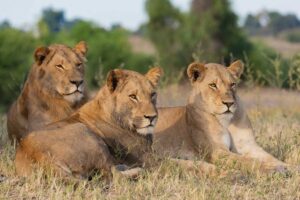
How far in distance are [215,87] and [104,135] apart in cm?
93

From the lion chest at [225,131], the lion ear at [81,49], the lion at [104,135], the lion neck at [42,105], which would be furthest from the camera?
the lion ear at [81,49]

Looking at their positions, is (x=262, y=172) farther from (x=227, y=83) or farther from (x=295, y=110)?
(x=295, y=110)

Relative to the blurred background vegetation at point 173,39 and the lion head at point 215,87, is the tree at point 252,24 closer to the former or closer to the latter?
the blurred background vegetation at point 173,39

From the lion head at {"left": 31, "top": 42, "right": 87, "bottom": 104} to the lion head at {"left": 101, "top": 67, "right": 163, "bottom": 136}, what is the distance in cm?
64

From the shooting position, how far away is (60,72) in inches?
223

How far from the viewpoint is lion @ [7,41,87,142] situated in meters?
5.64

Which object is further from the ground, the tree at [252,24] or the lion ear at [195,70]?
the lion ear at [195,70]

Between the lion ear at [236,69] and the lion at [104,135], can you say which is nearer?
the lion at [104,135]

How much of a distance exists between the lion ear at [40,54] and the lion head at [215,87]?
0.99 metres

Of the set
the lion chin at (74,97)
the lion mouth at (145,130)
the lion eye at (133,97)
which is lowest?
the lion mouth at (145,130)

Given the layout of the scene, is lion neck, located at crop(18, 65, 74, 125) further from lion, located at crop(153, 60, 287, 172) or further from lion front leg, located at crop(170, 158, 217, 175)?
lion front leg, located at crop(170, 158, 217, 175)

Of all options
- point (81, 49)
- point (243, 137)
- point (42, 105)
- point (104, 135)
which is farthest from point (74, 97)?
point (243, 137)

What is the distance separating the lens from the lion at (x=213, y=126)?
17.8 feet

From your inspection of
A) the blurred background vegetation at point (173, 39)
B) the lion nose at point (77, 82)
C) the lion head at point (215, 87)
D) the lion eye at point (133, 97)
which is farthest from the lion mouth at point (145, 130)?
the blurred background vegetation at point (173, 39)
